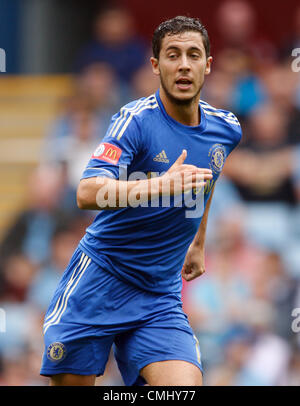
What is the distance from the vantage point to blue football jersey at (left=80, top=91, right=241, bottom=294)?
14.1 feet

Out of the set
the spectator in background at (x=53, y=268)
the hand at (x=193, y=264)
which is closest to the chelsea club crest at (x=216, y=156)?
the hand at (x=193, y=264)

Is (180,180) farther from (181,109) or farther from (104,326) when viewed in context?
(104,326)

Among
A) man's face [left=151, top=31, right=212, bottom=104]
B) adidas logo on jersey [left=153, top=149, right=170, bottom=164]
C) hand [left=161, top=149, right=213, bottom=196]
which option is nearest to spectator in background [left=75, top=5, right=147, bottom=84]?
man's face [left=151, top=31, right=212, bottom=104]

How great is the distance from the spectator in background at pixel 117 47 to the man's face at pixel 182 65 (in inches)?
207

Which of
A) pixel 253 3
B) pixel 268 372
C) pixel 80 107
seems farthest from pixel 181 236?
pixel 253 3

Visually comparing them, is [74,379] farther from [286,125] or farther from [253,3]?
[253,3]

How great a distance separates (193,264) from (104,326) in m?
0.74

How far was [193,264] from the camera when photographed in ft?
16.2

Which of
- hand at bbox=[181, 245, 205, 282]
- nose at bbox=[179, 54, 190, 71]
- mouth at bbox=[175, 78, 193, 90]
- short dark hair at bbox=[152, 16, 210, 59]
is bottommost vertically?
hand at bbox=[181, 245, 205, 282]

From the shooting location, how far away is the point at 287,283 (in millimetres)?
7625

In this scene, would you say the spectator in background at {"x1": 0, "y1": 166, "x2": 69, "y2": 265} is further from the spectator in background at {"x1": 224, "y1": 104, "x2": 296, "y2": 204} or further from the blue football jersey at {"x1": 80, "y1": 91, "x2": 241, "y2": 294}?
the blue football jersey at {"x1": 80, "y1": 91, "x2": 241, "y2": 294}

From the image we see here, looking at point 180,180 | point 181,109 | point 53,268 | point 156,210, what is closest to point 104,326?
point 156,210

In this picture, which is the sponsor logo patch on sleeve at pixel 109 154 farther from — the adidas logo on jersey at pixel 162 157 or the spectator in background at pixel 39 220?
the spectator in background at pixel 39 220

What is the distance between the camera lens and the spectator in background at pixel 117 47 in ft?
31.9
